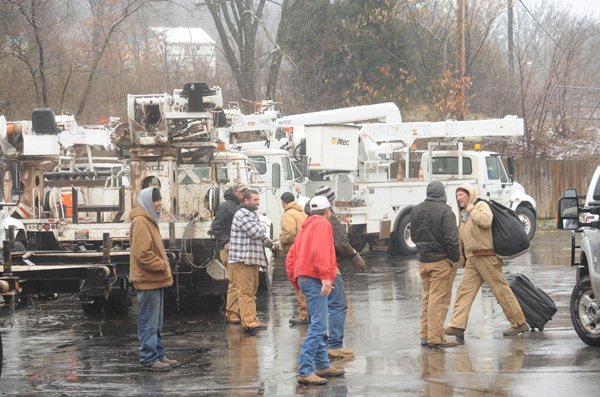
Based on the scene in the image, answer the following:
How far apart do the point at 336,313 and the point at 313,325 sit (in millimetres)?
1198

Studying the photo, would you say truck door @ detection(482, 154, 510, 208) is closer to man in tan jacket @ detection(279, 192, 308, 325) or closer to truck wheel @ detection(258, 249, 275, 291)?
truck wheel @ detection(258, 249, 275, 291)

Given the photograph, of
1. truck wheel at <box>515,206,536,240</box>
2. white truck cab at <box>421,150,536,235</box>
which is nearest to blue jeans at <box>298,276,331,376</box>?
white truck cab at <box>421,150,536,235</box>

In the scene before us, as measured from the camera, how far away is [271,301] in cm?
1683

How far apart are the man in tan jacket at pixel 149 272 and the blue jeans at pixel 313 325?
1560mm

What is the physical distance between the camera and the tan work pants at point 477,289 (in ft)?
40.5

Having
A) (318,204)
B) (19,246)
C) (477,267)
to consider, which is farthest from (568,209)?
(19,246)

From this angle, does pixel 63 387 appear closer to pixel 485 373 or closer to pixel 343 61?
pixel 485 373

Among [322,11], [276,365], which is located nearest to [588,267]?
[276,365]

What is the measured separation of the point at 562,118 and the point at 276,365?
31.3 m

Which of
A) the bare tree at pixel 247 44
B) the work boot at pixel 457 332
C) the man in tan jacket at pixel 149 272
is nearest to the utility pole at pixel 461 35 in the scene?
the bare tree at pixel 247 44

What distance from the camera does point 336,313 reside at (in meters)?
11.2

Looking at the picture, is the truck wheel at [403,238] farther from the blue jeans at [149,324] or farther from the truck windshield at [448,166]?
the blue jeans at [149,324]

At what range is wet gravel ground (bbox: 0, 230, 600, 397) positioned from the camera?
9.84 m

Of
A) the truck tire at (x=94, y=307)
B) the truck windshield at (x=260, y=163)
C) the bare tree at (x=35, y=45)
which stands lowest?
the truck tire at (x=94, y=307)
